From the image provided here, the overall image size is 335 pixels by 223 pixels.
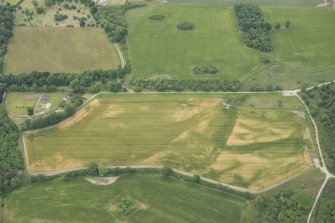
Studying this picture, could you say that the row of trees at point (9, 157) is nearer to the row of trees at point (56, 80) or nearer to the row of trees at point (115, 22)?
the row of trees at point (56, 80)

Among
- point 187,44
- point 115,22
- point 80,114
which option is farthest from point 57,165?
point 115,22

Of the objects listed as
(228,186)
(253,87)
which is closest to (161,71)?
(253,87)

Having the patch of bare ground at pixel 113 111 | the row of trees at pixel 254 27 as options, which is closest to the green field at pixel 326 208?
the patch of bare ground at pixel 113 111

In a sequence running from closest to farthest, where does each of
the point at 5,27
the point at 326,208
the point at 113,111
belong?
the point at 326,208, the point at 113,111, the point at 5,27

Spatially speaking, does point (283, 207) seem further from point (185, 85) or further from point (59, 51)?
point (59, 51)

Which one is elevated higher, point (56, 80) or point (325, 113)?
point (56, 80)

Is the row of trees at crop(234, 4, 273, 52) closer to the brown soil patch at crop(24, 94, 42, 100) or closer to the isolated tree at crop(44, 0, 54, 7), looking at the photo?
the brown soil patch at crop(24, 94, 42, 100)

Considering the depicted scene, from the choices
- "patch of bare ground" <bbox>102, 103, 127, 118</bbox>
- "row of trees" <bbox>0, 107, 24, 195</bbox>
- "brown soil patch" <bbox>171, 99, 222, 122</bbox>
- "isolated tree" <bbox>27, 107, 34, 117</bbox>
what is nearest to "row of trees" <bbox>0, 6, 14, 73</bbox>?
"isolated tree" <bbox>27, 107, 34, 117</bbox>
